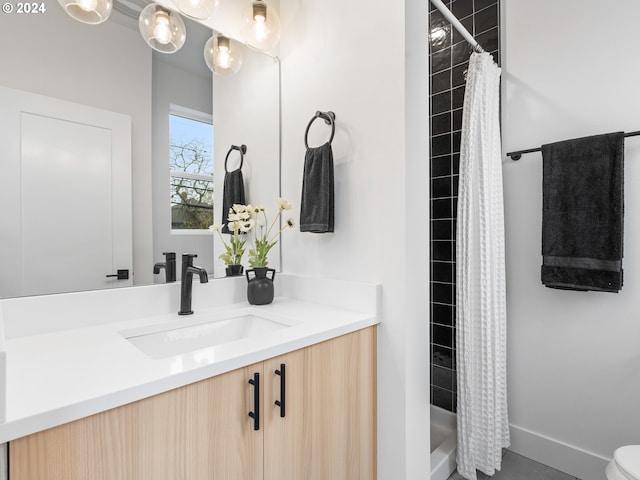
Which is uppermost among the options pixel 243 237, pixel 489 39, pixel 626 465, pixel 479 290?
pixel 489 39

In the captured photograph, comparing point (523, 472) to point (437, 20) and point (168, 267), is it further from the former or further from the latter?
point (437, 20)

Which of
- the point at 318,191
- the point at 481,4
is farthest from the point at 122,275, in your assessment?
the point at 481,4

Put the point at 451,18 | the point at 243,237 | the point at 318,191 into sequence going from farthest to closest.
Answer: the point at 243,237 → the point at 451,18 → the point at 318,191

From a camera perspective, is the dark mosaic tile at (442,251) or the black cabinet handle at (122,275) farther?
the dark mosaic tile at (442,251)

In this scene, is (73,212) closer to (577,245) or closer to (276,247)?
(276,247)

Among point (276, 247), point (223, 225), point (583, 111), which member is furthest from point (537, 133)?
point (223, 225)

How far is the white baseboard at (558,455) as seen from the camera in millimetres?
1588

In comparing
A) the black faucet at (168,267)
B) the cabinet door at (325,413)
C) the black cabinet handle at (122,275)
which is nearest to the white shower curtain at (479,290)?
the cabinet door at (325,413)

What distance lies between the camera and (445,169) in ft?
6.80

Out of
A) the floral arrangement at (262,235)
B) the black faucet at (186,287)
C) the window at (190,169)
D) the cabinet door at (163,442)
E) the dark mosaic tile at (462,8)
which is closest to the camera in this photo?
the cabinet door at (163,442)

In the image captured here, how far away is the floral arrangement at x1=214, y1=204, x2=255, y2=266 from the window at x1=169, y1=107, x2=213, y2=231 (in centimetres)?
10

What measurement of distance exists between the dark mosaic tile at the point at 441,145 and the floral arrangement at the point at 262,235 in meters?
1.08

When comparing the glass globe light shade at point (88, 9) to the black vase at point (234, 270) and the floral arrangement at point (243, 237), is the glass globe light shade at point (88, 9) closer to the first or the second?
the floral arrangement at point (243, 237)

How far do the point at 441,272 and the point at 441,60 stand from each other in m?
1.28
